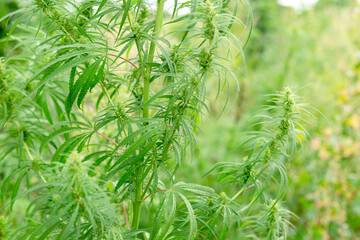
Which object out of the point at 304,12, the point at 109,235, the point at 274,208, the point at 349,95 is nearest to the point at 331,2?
the point at 304,12

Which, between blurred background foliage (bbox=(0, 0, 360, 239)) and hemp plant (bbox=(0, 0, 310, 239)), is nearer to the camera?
hemp plant (bbox=(0, 0, 310, 239))

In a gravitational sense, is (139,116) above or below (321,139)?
below

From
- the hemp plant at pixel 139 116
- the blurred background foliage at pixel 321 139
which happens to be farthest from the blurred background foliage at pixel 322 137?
the hemp plant at pixel 139 116

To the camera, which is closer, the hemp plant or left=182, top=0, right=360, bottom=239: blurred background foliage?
the hemp plant

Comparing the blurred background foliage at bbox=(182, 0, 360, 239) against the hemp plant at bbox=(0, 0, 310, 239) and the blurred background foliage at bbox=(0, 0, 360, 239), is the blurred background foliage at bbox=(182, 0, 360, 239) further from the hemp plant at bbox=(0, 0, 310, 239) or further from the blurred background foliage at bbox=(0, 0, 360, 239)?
the hemp plant at bbox=(0, 0, 310, 239)

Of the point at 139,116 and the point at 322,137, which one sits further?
the point at 322,137

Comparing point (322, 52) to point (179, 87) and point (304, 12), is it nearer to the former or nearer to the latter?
point (304, 12)

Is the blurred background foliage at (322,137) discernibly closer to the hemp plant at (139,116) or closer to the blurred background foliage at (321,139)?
the blurred background foliage at (321,139)

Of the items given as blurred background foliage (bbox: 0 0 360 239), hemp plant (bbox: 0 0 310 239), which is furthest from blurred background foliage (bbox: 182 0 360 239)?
hemp plant (bbox: 0 0 310 239)

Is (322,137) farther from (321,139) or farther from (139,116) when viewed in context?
(139,116)

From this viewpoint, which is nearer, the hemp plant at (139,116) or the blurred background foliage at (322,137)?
the hemp plant at (139,116)

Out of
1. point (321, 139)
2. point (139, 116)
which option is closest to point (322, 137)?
point (321, 139)

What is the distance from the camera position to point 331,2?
6750 millimetres

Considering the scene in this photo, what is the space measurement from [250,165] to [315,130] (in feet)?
8.98
